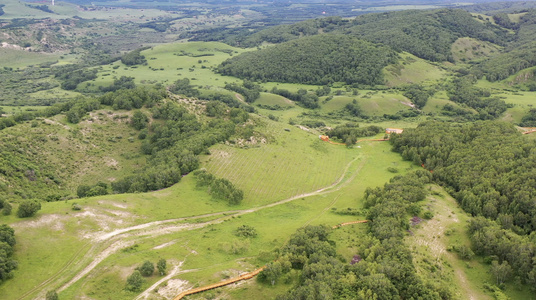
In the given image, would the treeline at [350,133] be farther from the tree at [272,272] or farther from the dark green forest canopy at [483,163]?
the tree at [272,272]

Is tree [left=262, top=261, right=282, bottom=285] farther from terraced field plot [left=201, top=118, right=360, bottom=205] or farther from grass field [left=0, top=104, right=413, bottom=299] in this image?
terraced field plot [left=201, top=118, right=360, bottom=205]

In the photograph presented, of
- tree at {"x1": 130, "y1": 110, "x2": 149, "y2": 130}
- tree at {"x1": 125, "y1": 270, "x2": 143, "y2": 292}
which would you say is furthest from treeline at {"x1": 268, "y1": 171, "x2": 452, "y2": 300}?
tree at {"x1": 130, "y1": 110, "x2": 149, "y2": 130}

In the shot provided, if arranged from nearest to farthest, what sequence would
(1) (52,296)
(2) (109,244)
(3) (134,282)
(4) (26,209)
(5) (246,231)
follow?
(1) (52,296)
(3) (134,282)
(2) (109,244)
(4) (26,209)
(5) (246,231)

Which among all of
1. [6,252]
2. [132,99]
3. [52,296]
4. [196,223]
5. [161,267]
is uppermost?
[132,99]

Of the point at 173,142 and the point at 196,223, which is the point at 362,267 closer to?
the point at 196,223

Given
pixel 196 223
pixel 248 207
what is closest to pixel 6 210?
pixel 196 223

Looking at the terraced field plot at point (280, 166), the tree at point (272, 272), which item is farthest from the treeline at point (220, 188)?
the tree at point (272, 272)

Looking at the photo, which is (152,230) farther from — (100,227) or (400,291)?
(400,291)
